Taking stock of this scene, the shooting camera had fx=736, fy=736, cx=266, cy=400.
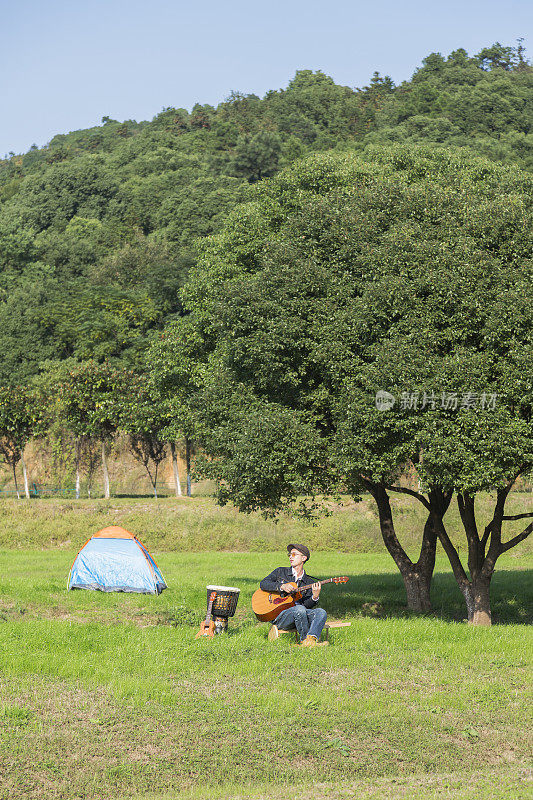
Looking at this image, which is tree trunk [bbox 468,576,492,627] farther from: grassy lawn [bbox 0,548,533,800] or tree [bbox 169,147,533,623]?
grassy lawn [bbox 0,548,533,800]

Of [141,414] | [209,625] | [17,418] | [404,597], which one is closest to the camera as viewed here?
[209,625]

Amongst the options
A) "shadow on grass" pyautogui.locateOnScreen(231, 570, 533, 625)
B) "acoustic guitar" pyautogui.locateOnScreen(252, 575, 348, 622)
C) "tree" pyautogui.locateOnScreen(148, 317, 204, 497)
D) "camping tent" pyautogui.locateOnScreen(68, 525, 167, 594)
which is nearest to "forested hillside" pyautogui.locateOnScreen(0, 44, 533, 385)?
"tree" pyautogui.locateOnScreen(148, 317, 204, 497)

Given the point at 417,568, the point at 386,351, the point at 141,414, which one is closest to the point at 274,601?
the point at 386,351

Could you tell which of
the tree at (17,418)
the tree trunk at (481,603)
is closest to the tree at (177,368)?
the tree at (17,418)

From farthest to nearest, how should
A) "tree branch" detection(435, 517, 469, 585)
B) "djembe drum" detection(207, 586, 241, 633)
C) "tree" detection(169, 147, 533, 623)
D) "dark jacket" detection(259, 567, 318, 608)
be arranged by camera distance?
"tree branch" detection(435, 517, 469, 585), "tree" detection(169, 147, 533, 623), "djembe drum" detection(207, 586, 241, 633), "dark jacket" detection(259, 567, 318, 608)

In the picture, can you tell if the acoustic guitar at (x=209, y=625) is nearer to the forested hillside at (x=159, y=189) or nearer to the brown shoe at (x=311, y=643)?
the brown shoe at (x=311, y=643)

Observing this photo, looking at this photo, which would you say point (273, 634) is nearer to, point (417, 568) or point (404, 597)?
point (417, 568)

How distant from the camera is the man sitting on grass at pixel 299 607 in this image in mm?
11953

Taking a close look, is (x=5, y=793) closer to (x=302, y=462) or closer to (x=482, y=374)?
(x=302, y=462)

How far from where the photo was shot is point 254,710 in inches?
362

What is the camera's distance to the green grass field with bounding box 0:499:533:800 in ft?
24.4

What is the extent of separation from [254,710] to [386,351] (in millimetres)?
6799

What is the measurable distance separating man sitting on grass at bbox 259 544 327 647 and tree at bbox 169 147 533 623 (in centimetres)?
229

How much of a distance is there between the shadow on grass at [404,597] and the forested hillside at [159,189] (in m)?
19.0
